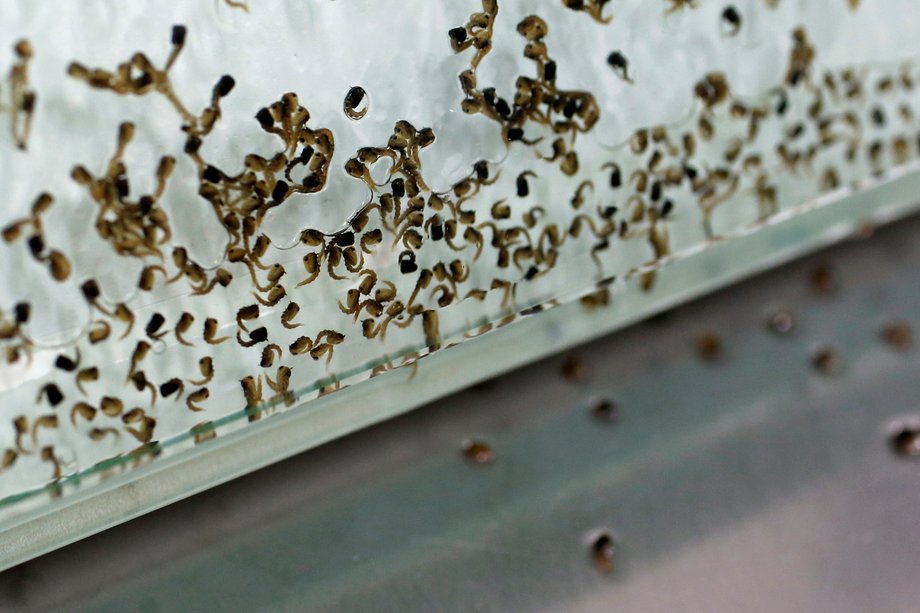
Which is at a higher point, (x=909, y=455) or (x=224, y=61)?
(x=224, y=61)

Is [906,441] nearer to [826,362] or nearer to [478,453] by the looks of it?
[826,362]

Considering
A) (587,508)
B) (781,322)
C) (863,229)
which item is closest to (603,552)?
(587,508)

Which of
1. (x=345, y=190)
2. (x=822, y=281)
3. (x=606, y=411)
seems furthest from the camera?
(x=822, y=281)

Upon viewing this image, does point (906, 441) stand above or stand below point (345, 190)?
below

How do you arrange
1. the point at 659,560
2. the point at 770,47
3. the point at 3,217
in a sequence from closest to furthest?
the point at 3,217, the point at 659,560, the point at 770,47

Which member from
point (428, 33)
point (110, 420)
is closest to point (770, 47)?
point (428, 33)

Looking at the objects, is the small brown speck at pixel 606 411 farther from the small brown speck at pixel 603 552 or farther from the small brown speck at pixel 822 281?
the small brown speck at pixel 822 281

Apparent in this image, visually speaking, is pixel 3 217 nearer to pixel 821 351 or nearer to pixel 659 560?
pixel 659 560
